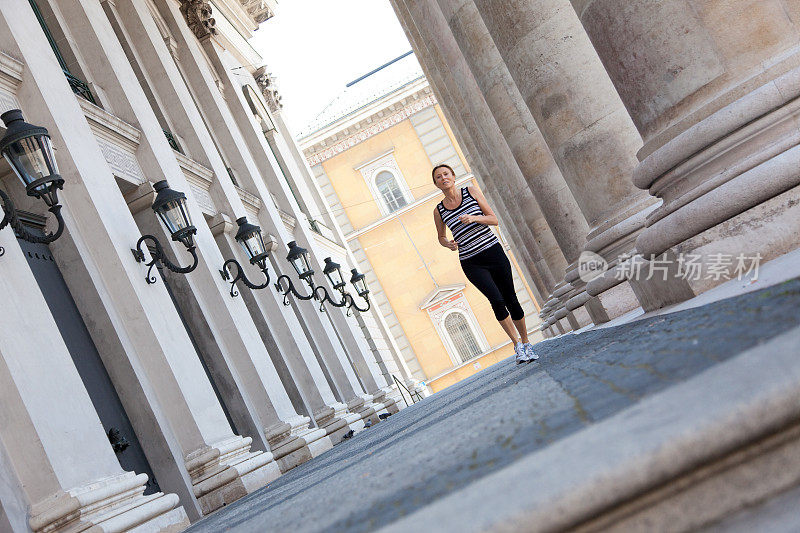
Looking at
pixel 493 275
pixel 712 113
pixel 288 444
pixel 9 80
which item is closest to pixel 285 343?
pixel 288 444

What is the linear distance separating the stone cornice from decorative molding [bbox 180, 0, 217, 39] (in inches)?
989

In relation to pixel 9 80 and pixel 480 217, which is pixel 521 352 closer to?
pixel 480 217

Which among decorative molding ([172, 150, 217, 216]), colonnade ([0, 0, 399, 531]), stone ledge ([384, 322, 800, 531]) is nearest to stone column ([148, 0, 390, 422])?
colonnade ([0, 0, 399, 531])

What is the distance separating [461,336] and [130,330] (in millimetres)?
34502

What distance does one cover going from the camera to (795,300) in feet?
7.27

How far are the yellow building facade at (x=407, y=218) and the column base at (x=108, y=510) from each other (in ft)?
116

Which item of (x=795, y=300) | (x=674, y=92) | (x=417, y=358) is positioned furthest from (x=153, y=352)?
(x=417, y=358)

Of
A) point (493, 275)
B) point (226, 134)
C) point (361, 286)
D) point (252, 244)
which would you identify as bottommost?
point (493, 275)

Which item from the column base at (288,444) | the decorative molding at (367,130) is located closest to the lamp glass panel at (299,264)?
the column base at (288,444)

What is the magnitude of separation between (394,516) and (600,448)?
57 cm

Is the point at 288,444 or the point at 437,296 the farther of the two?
the point at 437,296

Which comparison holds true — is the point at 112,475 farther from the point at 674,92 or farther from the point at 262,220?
the point at 262,220

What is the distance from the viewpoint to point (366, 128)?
4406cm

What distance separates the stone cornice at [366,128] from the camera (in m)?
43.3
